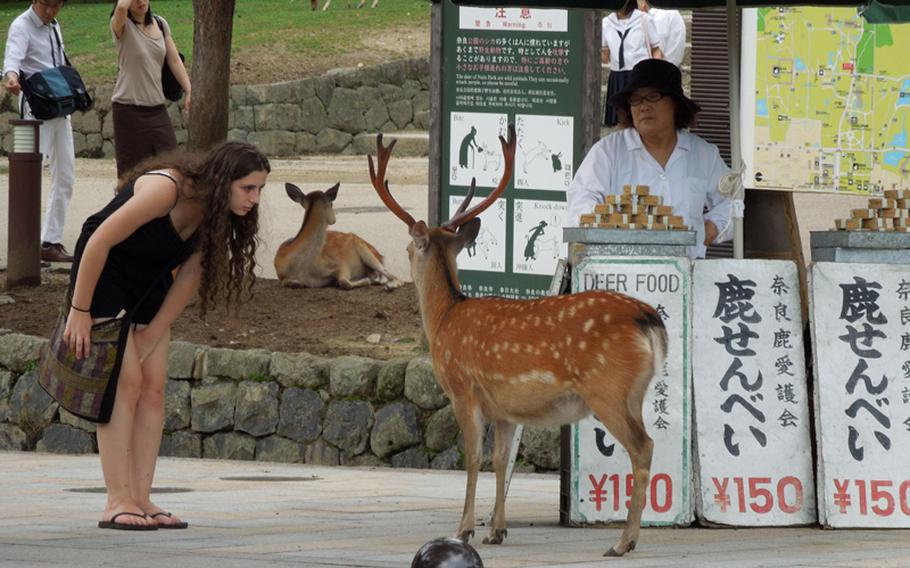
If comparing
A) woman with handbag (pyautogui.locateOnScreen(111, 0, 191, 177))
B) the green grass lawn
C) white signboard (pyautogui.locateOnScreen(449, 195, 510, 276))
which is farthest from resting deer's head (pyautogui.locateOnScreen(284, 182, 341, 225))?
the green grass lawn

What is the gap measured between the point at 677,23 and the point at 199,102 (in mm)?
4340

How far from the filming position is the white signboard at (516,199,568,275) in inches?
419

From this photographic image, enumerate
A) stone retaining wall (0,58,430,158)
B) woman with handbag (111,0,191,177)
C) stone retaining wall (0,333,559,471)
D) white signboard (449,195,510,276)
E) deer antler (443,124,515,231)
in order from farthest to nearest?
stone retaining wall (0,58,430,158)
woman with handbag (111,0,191,177)
white signboard (449,195,510,276)
stone retaining wall (0,333,559,471)
deer antler (443,124,515,231)

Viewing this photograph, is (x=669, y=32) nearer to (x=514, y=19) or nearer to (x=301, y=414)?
(x=514, y=19)

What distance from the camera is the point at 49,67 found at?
541 inches

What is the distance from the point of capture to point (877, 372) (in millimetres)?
7238

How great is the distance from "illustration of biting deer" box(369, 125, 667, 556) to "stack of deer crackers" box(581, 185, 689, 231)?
658mm

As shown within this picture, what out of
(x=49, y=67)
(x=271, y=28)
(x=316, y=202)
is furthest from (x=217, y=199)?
(x=271, y=28)

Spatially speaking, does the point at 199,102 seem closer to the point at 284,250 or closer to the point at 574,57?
the point at 284,250

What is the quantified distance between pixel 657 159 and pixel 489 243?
3.06 meters

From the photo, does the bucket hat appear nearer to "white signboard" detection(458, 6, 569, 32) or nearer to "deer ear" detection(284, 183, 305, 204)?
"white signboard" detection(458, 6, 569, 32)

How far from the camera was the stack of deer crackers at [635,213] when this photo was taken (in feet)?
23.9

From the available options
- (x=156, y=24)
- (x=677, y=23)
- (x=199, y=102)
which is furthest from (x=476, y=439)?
(x=677, y=23)

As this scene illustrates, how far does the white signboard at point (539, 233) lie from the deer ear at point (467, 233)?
3.34m
